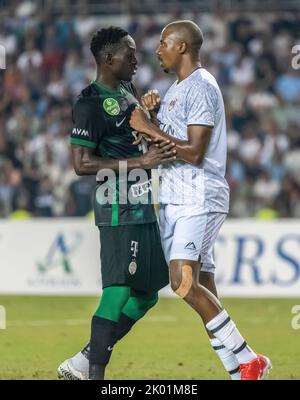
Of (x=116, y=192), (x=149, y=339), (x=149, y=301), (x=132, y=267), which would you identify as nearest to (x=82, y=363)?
(x=149, y=301)

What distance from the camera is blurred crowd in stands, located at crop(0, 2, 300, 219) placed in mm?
18328

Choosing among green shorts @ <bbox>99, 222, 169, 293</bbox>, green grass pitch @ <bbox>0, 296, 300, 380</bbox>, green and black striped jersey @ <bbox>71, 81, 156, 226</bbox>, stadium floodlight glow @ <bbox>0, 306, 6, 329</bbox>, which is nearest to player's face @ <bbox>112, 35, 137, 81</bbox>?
green and black striped jersey @ <bbox>71, 81, 156, 226</bbox>

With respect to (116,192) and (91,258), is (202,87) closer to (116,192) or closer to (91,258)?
(116,192)

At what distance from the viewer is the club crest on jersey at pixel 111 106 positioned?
7.34 meters

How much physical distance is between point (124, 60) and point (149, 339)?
177 inches

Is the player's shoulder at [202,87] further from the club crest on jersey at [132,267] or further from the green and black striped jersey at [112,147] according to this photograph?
the club crest on jersey at [132,267]

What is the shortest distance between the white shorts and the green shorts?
133 millimetres

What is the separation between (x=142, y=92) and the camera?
19906mm

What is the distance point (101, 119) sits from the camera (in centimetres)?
729

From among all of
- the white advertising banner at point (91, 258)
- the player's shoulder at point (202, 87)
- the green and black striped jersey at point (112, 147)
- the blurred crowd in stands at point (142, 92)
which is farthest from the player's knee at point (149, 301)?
the blurred crowd in stands at point (142, 92)

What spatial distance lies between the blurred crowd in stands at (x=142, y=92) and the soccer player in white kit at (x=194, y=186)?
34.1 ft

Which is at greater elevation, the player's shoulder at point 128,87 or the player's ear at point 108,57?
the player's ear at point 108,57

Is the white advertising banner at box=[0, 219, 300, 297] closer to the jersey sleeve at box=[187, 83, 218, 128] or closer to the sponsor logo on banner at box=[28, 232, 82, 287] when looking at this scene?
the sponsor logo on banner at box=[28, 232, 82, 287]
